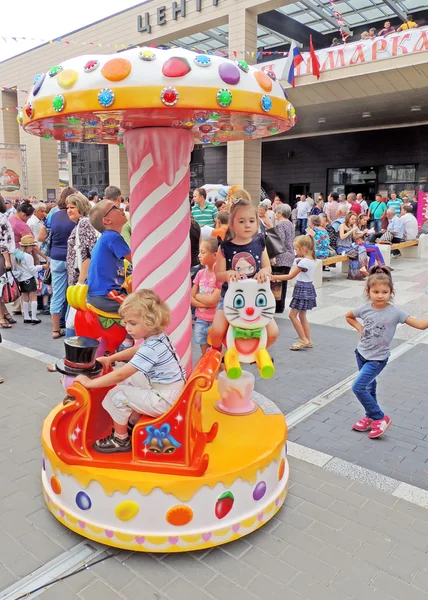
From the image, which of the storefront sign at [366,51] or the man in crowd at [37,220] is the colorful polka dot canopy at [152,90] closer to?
the man in crowd at [37,220]

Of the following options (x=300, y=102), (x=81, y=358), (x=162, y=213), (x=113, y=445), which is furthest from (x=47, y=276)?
(x=300, y=102)

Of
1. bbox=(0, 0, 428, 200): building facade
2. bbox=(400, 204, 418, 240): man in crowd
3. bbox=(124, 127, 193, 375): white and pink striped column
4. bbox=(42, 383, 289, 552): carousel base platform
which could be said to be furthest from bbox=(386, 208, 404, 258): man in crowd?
bbox=(42, 383, 289, 552): carousel base platform

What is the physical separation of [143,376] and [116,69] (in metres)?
1.77

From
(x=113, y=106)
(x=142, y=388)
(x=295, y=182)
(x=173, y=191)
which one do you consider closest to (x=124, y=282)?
(x=173, y=191)

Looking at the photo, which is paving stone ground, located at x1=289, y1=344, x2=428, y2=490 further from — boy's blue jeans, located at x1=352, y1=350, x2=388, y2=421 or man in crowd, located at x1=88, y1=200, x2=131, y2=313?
man in crowd, located at x1=88, y1=200, x2=131, y2=313

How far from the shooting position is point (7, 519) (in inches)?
127

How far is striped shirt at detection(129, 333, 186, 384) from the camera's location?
2955 mm

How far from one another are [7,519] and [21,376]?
2835 millimetres

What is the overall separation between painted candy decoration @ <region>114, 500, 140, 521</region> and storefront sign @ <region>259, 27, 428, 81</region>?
14.3 metres

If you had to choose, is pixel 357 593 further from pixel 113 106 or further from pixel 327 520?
pixel 113 106

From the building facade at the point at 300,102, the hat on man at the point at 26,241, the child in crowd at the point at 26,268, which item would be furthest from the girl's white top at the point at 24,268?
the building facade at the point at 300,102

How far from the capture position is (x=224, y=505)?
2977mm

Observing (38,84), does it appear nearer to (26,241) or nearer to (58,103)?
(58,103)

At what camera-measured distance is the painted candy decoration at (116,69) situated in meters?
2.68
